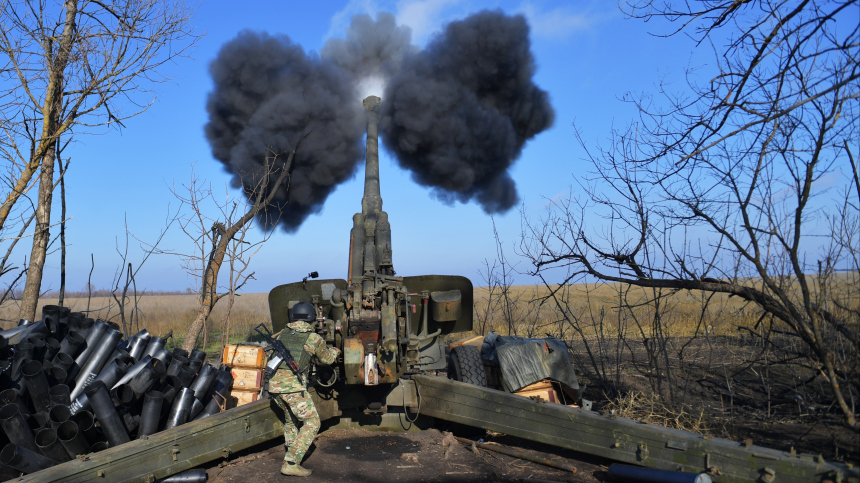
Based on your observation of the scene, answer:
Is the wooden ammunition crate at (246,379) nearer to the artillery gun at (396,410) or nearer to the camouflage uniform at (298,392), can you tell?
the artillery gun at (396,410)

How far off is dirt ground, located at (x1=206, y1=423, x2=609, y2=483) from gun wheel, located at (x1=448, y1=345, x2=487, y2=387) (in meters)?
0.89

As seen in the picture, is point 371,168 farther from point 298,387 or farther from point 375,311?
point 298,387

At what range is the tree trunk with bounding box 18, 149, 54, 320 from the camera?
7770 mm

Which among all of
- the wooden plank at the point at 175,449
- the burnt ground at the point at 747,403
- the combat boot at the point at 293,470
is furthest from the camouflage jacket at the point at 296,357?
the burnt ground at the point at 747,403

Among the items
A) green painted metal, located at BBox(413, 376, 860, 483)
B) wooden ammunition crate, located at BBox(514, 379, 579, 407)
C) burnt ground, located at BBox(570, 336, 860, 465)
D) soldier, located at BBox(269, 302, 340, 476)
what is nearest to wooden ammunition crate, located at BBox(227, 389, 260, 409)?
soldier, located at BBox(269, 302, 340, 476)

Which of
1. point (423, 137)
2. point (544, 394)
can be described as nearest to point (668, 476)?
point (544, 394)

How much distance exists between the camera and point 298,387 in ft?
18.1

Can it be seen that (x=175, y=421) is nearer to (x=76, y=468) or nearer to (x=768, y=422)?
(x=76, y=468)

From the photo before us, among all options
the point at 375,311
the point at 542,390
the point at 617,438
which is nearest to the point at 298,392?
the point at 375,311

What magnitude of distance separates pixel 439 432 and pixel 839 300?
3.95m

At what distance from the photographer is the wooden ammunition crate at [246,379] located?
6852 mm

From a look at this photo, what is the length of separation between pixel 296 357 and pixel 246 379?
174cm

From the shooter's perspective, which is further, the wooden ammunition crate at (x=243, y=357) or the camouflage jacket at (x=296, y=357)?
the wooden ammunition crate at (x=243, y=357)

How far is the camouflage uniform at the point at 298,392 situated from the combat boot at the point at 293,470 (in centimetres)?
18
